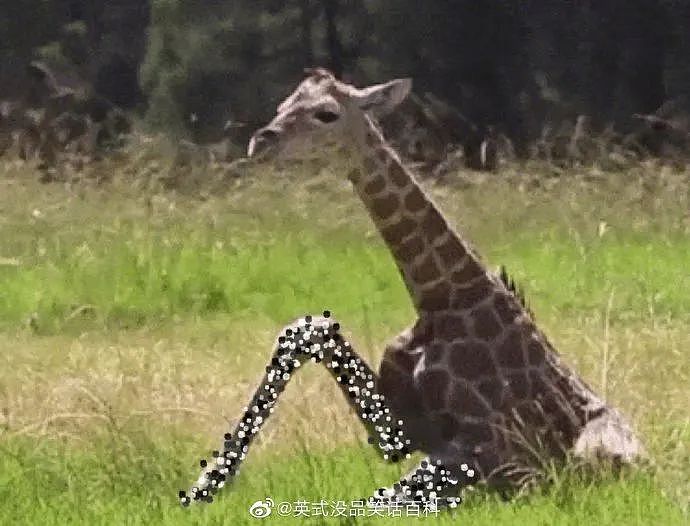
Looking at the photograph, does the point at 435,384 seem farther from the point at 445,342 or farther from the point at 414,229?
the point at 414,229

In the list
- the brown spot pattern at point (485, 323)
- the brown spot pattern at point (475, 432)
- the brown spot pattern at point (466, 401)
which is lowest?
the brown spot pattern at point (475, 432)

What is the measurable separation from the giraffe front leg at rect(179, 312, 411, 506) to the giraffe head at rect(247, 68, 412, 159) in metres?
0.16

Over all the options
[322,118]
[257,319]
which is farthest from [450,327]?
[257,319]

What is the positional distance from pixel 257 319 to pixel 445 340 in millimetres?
366

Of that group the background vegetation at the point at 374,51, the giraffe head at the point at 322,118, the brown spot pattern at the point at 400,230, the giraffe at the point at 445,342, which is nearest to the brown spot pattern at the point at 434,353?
the giraffe at the point at 445,342

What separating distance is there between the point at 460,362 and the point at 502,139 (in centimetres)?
44

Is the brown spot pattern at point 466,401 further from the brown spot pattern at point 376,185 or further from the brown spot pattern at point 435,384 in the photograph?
the brown spot pattern at point 376,185

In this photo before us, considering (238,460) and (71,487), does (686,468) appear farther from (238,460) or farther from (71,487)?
(71,487)

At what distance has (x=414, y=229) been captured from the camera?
131 cm

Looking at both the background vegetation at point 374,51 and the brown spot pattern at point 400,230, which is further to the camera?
the background vegetation at point 374,51

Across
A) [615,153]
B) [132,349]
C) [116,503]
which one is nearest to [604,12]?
[615,153]

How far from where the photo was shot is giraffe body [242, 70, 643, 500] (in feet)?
4.27

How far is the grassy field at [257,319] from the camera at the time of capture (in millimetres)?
1337

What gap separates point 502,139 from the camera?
5.51ft
